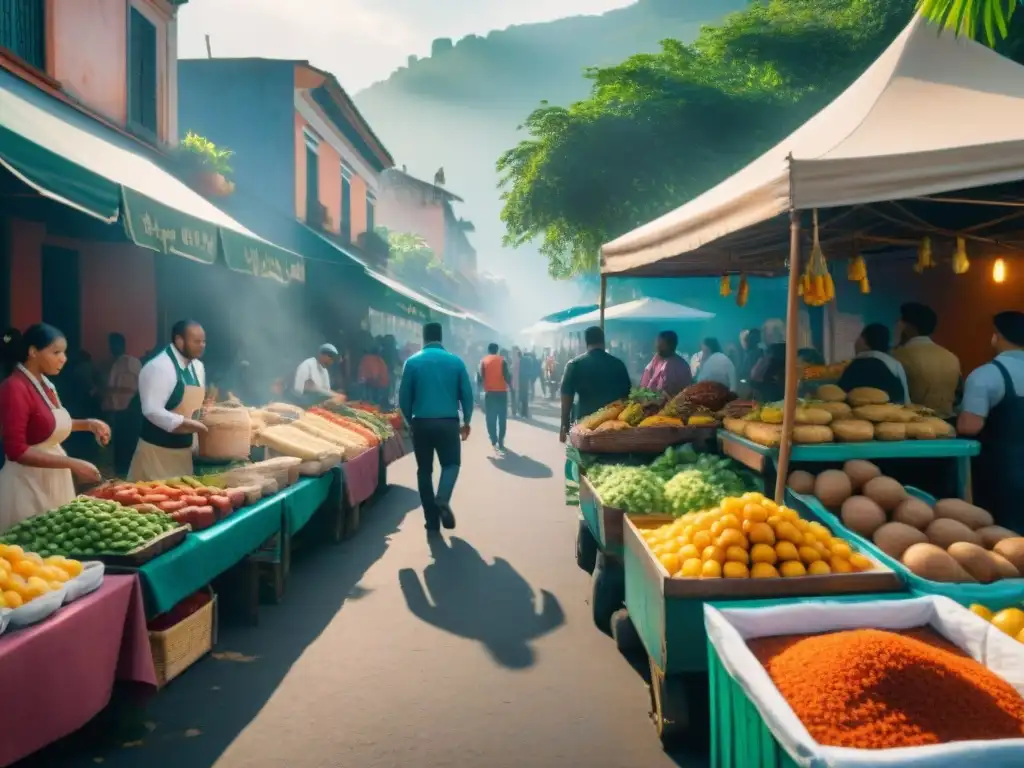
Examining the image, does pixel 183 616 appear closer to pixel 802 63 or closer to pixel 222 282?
pixel 222 282

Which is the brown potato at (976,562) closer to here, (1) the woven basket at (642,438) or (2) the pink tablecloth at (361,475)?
(1) the woven basket at (642,438)

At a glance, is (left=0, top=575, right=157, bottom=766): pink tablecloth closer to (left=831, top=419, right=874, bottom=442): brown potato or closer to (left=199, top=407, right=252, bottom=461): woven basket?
(left=199, top=407, right=252, bottom=461): woven basket

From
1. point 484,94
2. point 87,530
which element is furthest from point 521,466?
point 484,94

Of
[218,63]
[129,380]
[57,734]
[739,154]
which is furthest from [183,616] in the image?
[218,63]

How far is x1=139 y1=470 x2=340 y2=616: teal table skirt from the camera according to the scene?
416 cm

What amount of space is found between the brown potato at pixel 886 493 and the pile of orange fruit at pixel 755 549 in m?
0.65

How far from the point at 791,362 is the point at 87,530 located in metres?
4.17

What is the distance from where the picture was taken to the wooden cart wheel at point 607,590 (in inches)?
218

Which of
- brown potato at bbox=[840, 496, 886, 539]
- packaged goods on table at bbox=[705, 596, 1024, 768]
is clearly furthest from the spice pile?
brown potato at bbox=[840, 496, 886, 539]

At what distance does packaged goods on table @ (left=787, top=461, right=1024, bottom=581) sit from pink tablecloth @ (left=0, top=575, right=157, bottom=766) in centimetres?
396

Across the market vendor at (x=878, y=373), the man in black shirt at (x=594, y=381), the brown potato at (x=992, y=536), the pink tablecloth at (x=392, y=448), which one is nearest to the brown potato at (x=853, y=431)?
the market vendor at (x=878, y=373)

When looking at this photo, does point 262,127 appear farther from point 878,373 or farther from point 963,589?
point 963,589

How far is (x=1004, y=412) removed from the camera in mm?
5102

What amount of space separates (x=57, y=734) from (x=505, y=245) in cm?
1483
